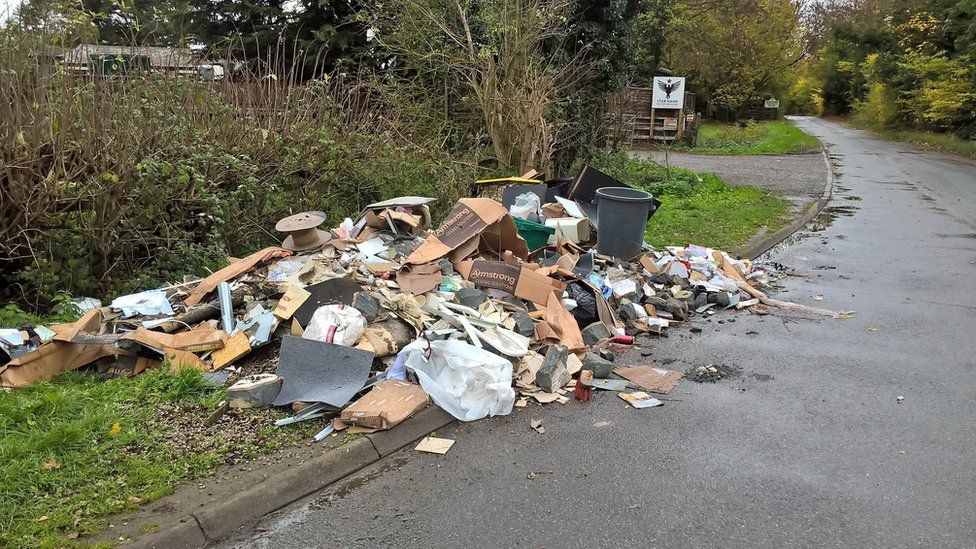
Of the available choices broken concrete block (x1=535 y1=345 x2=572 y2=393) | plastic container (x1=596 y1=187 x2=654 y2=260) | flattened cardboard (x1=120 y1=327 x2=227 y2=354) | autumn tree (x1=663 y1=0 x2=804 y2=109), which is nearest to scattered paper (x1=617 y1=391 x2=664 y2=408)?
broken concrete block (x1=535 y1=345 x2=572 y2=393)

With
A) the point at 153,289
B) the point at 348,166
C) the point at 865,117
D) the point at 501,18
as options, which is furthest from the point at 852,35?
the point at 153,289

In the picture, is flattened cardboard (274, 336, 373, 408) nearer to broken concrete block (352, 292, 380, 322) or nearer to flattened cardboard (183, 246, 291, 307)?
broken concrete block (352, 292, 380, 322)

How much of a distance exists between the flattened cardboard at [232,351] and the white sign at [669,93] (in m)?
22.9

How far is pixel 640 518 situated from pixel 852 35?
53.8 meters

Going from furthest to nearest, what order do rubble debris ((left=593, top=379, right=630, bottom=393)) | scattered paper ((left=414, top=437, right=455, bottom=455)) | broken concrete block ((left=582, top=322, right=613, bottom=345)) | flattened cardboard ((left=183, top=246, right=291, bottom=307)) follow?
1. broken concrete block ((left=582, top=322, right=613, bottom=345))
2. flattened cardboard ((left=183, top=246, right=291, bottom=307))
3. rubble debris ((left=593, top=379, right=630, bottom=393))
4. scattered paper ((left=414, top=437, right=455, bottom=455))

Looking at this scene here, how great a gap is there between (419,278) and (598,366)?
71.4 inches

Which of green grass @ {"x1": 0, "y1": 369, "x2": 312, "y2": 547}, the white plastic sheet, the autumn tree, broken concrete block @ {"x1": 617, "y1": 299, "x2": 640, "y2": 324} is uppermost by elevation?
the autumn tree

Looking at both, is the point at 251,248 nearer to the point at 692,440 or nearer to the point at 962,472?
the point at 692,440

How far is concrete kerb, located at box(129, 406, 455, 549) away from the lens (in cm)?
315

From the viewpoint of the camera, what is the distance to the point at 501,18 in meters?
11.5

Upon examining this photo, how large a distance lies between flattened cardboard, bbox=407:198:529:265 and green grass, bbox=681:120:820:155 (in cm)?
2310

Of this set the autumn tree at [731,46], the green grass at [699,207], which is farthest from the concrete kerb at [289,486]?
the autumn tree at [731,46]

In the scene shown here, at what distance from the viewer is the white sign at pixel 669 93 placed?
25.0m

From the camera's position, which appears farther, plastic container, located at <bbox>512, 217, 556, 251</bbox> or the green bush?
plastic container, located at <bbox>512, 217, 556, 251</bbox>
